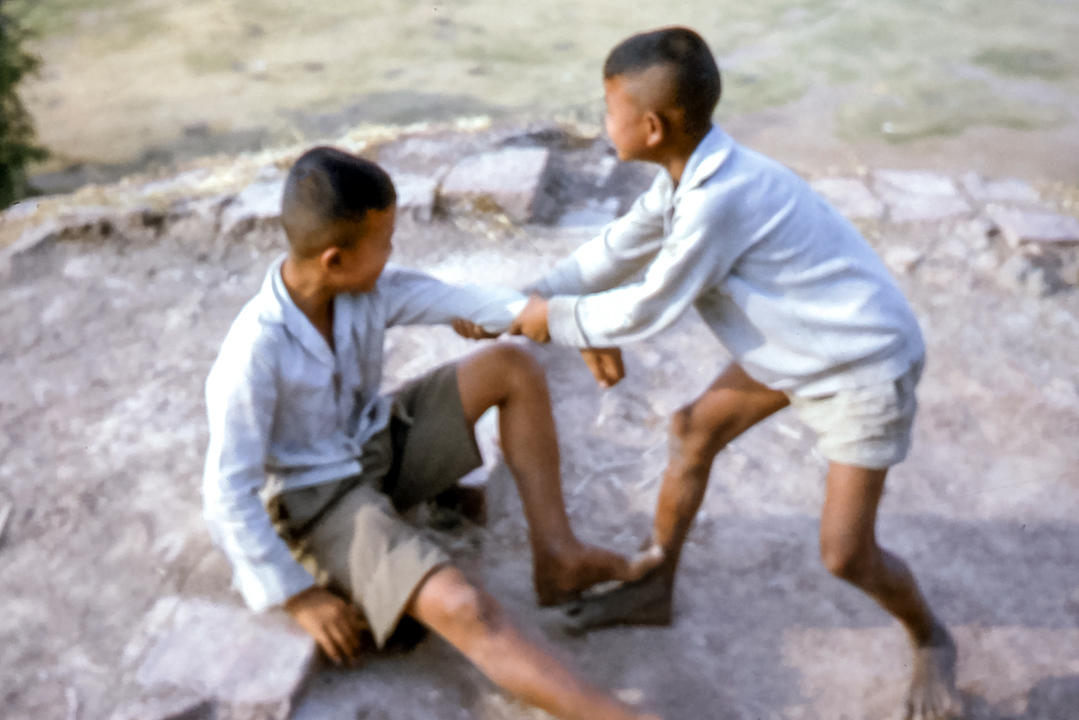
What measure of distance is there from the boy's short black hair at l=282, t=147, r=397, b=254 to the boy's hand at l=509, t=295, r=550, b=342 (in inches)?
18.8

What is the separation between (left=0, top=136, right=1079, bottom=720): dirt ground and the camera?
2.04 meters

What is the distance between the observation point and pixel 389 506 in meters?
1.93

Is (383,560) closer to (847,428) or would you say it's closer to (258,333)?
(258,333)

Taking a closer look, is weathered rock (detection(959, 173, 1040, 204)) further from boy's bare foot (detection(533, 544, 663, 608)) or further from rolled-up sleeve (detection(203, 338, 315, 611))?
rolled-up sleeve (detection(203, 338, 315, 611))

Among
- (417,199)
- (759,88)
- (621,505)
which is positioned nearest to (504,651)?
(621,505)

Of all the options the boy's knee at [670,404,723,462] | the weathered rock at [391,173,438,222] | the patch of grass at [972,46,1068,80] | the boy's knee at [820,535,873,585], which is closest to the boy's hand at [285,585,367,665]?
the boy's knee at [670,404,723,462]

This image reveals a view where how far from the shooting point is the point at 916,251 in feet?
12.6

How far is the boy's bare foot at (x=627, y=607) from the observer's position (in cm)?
216

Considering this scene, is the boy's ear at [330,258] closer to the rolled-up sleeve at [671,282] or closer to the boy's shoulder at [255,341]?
the boy's shoulder at [255,341]

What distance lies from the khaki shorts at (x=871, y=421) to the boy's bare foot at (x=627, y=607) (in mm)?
611

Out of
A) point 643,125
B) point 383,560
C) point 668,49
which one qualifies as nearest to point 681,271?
point 643,125

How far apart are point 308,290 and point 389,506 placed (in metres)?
0.51

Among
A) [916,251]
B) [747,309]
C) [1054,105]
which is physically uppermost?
[747,309]

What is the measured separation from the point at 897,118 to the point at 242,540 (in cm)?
584
